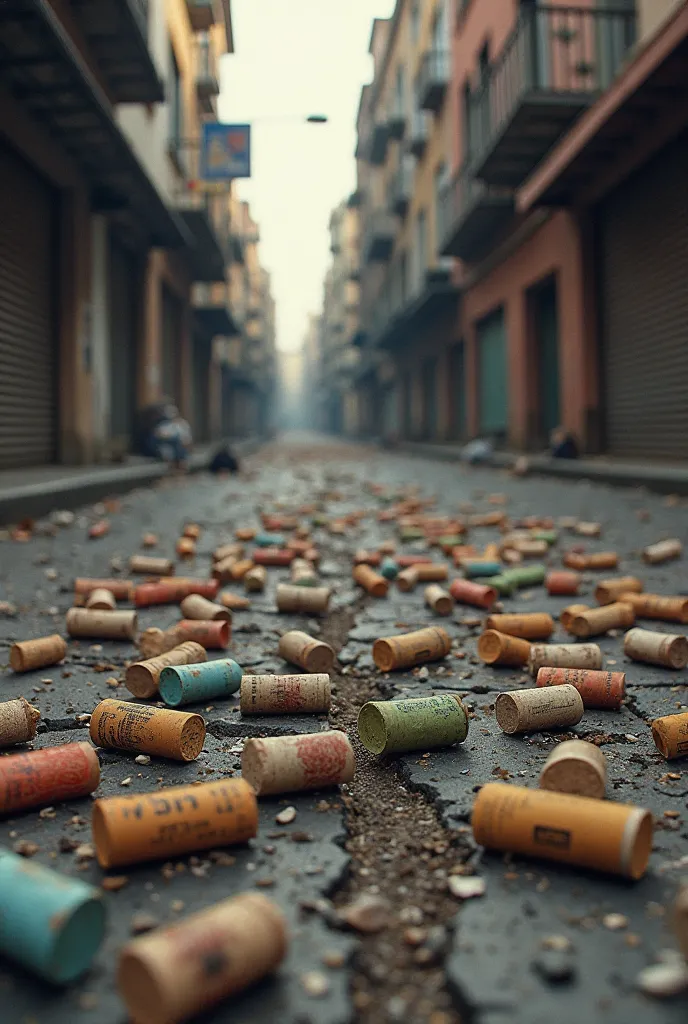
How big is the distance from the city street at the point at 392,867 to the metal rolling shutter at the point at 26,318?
5792 mm

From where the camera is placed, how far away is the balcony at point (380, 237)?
2986 cm

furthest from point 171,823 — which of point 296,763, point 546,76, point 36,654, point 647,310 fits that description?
point 546,76

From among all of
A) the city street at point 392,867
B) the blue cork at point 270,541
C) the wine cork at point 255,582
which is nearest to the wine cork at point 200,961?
the city street at point 392,867

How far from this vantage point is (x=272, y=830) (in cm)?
168

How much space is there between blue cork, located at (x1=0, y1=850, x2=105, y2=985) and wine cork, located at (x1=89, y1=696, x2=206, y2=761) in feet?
2.40

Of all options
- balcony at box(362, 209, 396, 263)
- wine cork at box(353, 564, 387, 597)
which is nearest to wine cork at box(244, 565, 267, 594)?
wine cork at box(353, 564, 387, 597)

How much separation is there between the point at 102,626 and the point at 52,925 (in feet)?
6.86

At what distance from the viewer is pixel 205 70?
20391 mm

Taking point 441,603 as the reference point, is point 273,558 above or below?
above

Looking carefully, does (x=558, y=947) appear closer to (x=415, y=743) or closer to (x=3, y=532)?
(x=415, y=743)

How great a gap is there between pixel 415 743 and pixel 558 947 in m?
0.83

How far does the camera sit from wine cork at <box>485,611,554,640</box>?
3.13 metres

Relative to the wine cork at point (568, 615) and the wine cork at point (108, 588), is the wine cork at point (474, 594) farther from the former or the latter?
the wine cork at point (108, 588)

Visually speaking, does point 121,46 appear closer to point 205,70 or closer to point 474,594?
point 474,594
